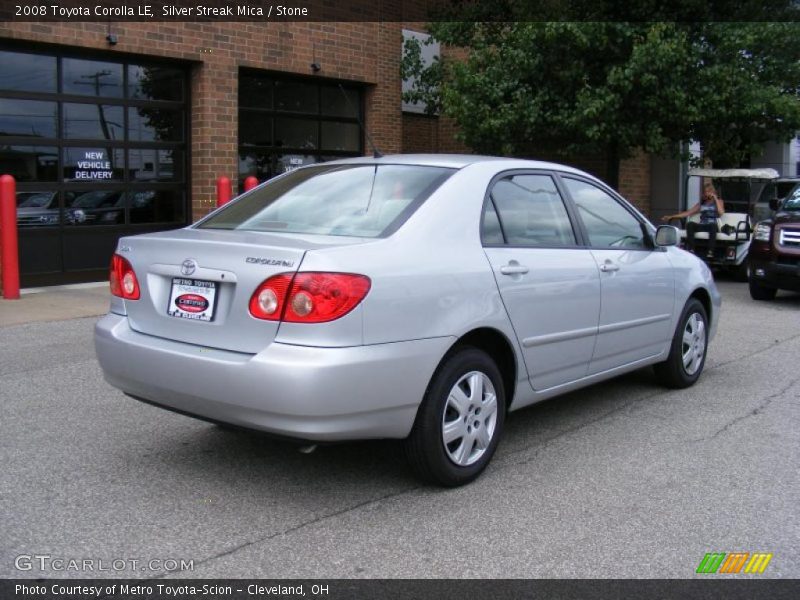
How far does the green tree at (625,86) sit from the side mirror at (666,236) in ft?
22.7

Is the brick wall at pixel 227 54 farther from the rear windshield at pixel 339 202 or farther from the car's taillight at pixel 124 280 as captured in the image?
the car's taillight at pixel 124 280

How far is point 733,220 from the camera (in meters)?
14.6

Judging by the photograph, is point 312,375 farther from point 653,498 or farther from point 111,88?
point 111,88

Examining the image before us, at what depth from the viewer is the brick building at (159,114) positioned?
11711 millimetres

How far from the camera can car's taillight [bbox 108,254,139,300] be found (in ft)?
14.1

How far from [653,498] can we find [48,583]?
9.01 ft

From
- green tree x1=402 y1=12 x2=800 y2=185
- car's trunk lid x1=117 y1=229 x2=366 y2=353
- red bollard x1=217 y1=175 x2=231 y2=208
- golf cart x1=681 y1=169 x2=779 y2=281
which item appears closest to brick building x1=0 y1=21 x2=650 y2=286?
red bollard x1=217 y1=175 x2=231 y2=208

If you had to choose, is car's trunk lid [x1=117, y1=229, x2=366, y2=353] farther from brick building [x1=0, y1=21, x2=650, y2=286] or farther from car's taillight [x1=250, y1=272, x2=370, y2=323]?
brick building [x1=0, y1=21, x2=650, y2=286]

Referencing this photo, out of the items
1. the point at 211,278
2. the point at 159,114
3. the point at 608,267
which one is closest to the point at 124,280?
the point at 211,278

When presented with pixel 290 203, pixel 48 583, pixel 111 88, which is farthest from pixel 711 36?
pixel 48 583

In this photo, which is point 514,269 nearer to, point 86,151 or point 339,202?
point 339,202

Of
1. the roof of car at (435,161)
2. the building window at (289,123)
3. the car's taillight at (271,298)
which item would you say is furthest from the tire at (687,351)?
the building window at (289,123)

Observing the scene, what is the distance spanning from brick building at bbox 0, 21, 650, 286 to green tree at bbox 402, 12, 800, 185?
2325 millimetres

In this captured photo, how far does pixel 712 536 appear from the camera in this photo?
3740 millimetres
